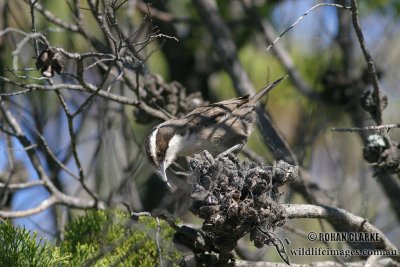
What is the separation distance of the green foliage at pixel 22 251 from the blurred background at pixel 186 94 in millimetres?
1240

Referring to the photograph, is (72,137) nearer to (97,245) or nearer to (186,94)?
(97,245)

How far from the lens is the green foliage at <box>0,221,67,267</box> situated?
278 cm

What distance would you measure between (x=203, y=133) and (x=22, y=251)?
1974 mm

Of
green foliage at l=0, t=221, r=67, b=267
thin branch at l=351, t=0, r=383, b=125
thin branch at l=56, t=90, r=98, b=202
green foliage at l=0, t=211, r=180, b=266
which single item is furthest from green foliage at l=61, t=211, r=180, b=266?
thin branch at l=351, t=0, r=383, b=125

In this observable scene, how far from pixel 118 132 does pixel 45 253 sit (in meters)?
3.48

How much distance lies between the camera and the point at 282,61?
5.98 meters

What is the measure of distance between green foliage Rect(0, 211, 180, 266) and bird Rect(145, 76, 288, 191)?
963mm

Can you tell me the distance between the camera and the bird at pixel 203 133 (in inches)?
174

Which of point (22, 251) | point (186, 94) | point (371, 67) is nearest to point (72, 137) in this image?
point (22, 251)

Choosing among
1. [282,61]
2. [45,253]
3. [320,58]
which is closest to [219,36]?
[282,61]

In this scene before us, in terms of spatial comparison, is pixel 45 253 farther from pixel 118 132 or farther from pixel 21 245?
pixel 118 132

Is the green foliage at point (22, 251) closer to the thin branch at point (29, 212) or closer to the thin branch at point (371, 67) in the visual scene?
the thin branch at point (29, 212)

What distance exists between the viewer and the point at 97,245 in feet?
10.7

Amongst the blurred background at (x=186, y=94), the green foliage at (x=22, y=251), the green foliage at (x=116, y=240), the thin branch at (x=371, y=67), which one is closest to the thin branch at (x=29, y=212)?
the blurred background at (x=186, y=94)
